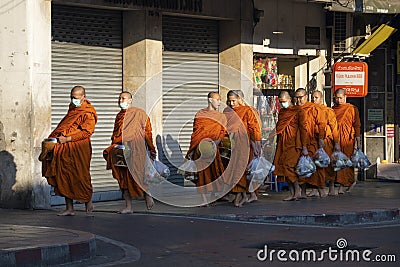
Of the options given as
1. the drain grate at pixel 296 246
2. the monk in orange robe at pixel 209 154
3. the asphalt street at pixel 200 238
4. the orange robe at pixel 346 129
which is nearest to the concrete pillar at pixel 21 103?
the asphalt street at pixel 200 238

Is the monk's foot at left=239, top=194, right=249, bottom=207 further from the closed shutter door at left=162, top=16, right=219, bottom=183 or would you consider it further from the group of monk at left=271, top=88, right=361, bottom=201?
the closed shutter door at left=162, top=16, right=219, bottom=183

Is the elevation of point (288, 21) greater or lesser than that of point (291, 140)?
greater

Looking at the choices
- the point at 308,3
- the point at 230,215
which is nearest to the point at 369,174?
the point at 308,3

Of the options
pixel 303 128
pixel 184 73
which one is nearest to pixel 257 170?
pixel 303 128

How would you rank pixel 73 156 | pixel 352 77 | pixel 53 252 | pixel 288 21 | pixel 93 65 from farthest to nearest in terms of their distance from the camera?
pixel 288 21
pixel 352 77
pixel 93 65
pixel 73 156
pixel 53 252

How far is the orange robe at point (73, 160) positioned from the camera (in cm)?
1466

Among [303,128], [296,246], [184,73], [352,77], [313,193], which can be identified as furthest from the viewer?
[352,77]

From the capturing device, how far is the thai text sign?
2180 cm

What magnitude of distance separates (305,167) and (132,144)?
3702 millimetres

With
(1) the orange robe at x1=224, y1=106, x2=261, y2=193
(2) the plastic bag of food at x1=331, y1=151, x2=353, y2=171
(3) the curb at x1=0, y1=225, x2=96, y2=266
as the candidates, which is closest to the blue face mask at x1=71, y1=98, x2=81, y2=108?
(1) the orange robe at x1=224, y1=106, x2=261, y2=193

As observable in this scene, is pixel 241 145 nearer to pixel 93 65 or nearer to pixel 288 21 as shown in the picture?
pixel 93 65

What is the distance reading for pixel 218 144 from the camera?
16.9 metres

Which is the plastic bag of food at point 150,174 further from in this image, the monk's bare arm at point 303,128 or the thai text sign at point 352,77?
the thai text sign at point 352,77

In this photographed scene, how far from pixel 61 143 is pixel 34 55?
5.63ft
